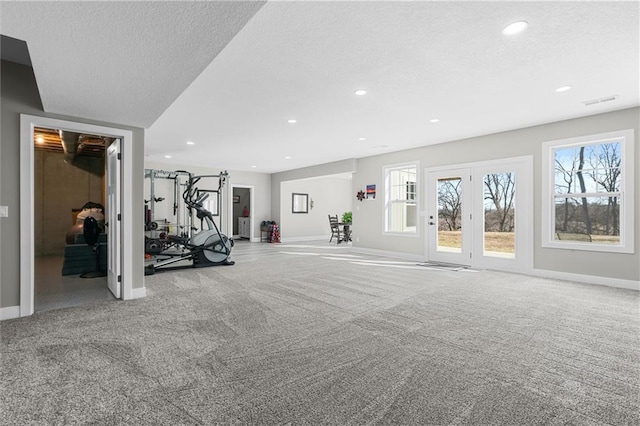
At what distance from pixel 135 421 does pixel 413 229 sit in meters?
6.67

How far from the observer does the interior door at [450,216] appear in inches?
248

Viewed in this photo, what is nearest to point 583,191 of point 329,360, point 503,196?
point 503,196

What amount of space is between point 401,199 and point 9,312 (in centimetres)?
700

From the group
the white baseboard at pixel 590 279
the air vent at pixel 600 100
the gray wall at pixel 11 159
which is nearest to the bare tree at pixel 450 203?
the white baseboard at pixel 590 279

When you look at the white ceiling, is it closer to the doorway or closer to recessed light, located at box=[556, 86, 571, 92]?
recessed light, located at box=[556, 86, 571, 92]

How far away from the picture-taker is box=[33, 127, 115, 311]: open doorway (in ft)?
14.3

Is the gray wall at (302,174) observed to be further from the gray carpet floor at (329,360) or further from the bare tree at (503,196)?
the gray carpet floor at (329,360)

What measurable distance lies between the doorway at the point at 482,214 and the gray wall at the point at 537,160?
143 mm

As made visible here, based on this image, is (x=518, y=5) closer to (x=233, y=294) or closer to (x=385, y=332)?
(x=385, y=332)

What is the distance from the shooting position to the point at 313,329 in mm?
2900

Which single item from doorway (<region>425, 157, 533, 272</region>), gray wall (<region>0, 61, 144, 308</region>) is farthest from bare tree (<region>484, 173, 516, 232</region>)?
gray wall (<region>0, 61, 144, 308</region>)

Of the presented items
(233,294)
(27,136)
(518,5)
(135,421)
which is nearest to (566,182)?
(518,5)

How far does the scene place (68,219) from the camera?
7.73 metres

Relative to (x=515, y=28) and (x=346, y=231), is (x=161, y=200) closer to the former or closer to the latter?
(x=346, y=231)
